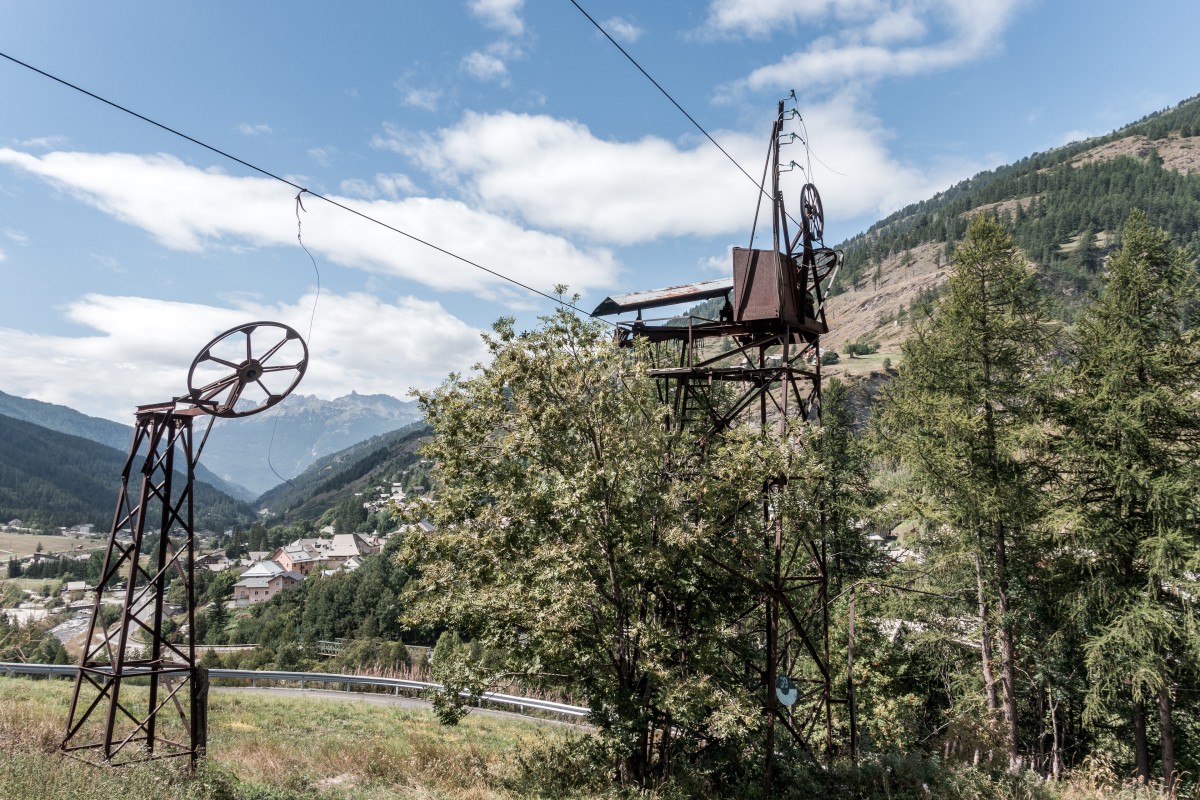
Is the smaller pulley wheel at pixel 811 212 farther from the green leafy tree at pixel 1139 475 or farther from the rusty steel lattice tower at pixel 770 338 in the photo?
the green leafy tree at pixel 1139 475

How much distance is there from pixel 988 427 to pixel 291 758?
17.7 metres

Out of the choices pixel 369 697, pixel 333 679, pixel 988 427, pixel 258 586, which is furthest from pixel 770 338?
pixel 258 586

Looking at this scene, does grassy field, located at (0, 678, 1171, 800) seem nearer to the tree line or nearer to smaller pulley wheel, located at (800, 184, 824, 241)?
the tree line

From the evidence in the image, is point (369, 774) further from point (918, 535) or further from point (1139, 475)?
point (1139, 475)

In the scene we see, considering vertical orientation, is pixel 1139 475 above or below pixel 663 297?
below

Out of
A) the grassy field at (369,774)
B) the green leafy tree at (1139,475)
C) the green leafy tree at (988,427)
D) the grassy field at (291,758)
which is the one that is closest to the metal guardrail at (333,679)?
the grassy field at (291,758)

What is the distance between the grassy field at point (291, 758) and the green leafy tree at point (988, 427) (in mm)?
11776

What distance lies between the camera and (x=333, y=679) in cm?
2906

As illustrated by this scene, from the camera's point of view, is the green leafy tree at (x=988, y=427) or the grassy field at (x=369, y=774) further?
the green leafy tree at (x=988, y=427)

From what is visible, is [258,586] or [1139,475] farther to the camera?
[258,586]

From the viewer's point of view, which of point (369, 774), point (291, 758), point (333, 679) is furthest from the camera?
point (333, 679)

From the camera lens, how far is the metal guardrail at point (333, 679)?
920 inches

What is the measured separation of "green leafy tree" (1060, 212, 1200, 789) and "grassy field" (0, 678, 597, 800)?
1316 centimetres

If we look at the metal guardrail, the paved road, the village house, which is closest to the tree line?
the metal guardrail
